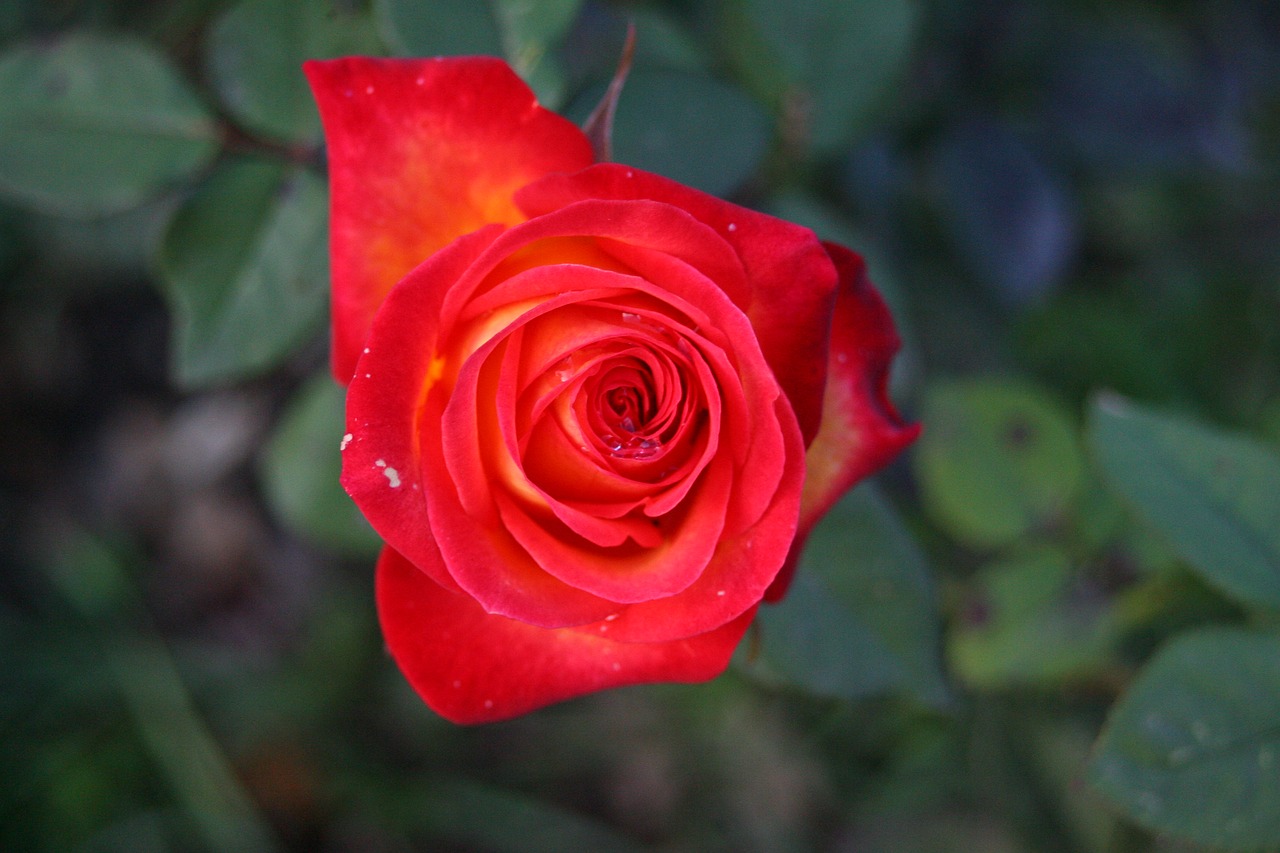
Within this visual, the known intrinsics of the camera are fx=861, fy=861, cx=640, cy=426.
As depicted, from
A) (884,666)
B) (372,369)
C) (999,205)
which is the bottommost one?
(884,666)

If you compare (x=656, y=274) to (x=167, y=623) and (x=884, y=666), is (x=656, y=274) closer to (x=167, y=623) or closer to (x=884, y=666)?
(x=884, y=666)

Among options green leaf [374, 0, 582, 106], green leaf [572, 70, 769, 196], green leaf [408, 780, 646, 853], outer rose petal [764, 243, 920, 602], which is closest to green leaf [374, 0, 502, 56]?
green leaf [374, 0, 582, 106]

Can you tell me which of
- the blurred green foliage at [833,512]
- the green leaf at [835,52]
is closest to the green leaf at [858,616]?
the blurred green foliage at [833,512]

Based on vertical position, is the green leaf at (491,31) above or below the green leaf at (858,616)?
above

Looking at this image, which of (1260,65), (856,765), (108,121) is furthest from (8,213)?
(1260,65)

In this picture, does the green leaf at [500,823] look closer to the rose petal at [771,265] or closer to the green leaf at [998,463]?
the green leaf at [998,463]

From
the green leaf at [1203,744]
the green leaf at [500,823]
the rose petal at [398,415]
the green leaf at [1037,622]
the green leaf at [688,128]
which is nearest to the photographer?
the rose petal at [398,415]
